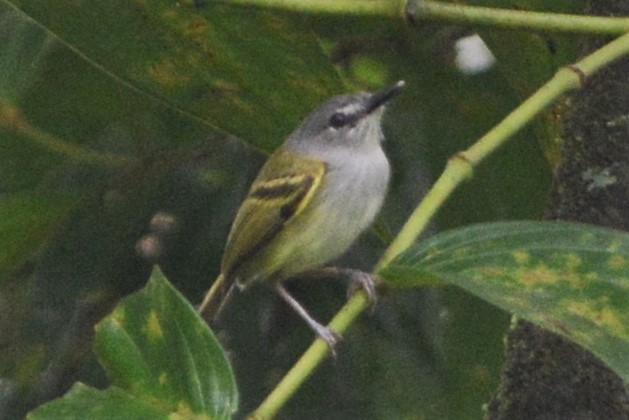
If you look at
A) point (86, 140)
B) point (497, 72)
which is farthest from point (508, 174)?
point (86, 140)

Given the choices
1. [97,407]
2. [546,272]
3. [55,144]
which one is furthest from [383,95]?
[97,407]

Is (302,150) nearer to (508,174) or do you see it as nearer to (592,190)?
(508,174)

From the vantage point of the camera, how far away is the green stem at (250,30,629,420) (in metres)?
1.15

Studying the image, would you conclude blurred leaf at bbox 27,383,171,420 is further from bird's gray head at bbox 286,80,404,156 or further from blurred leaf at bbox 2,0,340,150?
bird's gray head at bbox 286,80,404,156

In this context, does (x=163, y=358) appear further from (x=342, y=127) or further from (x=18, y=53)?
(x=342, y=127)

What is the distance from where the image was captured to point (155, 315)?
1011 millimetres

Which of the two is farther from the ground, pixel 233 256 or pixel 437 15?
pixel 437 15

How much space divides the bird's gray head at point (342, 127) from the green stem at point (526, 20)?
1.07ft

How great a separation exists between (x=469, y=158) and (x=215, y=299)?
0.53 m

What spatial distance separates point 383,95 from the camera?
1637 millimetres

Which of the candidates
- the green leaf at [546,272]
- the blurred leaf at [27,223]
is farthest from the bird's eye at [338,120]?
the green leaf at [546,272]

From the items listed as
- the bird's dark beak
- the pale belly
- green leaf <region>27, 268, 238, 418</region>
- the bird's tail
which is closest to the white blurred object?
the bird's dark beak

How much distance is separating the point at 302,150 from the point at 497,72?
0.38 meters

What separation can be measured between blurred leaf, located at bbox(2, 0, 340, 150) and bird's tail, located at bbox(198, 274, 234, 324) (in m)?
0.22
